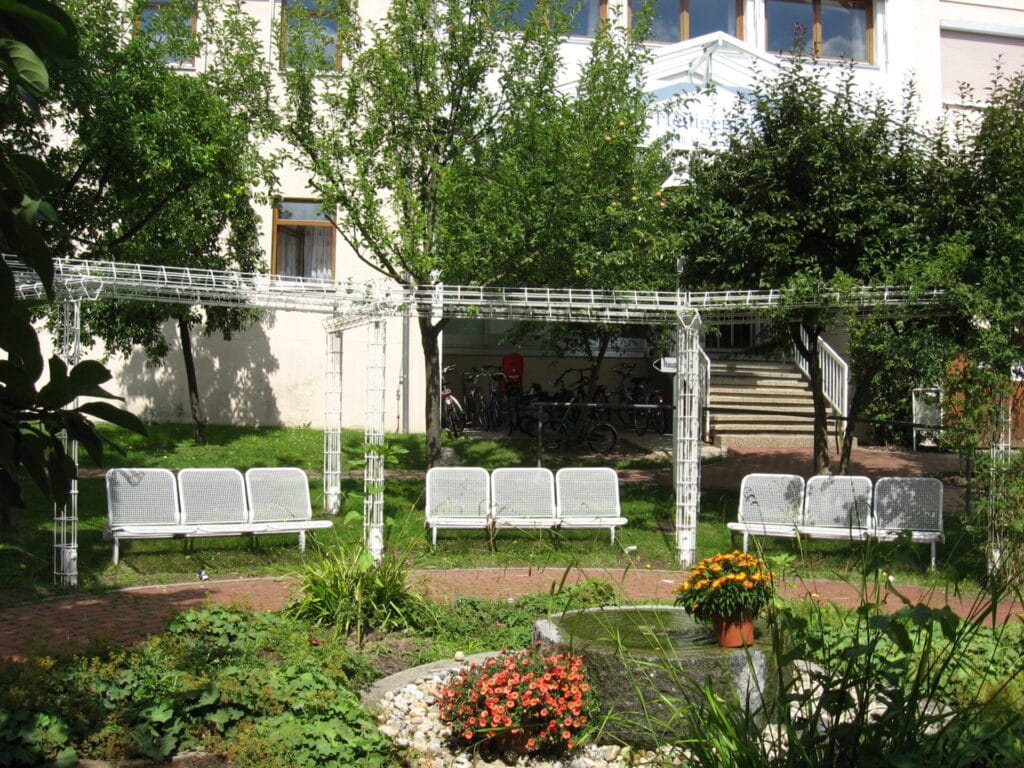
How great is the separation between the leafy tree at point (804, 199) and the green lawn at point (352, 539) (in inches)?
104

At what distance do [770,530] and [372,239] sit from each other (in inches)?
209

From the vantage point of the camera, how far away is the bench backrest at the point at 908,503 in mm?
10008

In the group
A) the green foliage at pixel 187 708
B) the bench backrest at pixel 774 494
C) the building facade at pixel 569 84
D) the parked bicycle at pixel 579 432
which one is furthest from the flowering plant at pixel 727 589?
the parked bicycle at pixel 579 432

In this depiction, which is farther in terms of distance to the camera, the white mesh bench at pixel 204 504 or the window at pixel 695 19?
the window at pixel 695 19

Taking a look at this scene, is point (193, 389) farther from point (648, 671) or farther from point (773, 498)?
point (648, 671)

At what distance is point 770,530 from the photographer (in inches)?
395

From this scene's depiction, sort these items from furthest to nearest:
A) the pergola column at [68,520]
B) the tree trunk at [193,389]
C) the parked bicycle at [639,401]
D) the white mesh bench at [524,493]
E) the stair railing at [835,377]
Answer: the parked bicycle at [639,401] → the stair railing at [835,377] → the tree trunk at [193,389] → the white mesh bench at [524,493] → the pergola column at [68,520]

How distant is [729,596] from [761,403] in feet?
44.6

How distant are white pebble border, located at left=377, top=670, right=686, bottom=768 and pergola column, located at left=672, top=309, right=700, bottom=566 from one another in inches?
190

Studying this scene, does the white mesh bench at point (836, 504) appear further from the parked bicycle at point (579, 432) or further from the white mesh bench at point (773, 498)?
the parked bicycle at point (579, 432)

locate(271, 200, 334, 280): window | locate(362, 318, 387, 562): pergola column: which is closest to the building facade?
locate(271, 200, 334, 280): window

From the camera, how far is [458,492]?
34.6 feet

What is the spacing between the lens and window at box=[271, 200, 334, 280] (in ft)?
58.1

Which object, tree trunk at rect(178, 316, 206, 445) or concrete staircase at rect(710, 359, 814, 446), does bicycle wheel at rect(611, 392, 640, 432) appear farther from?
tree trunk at rect(178, 316, 206, 445)
